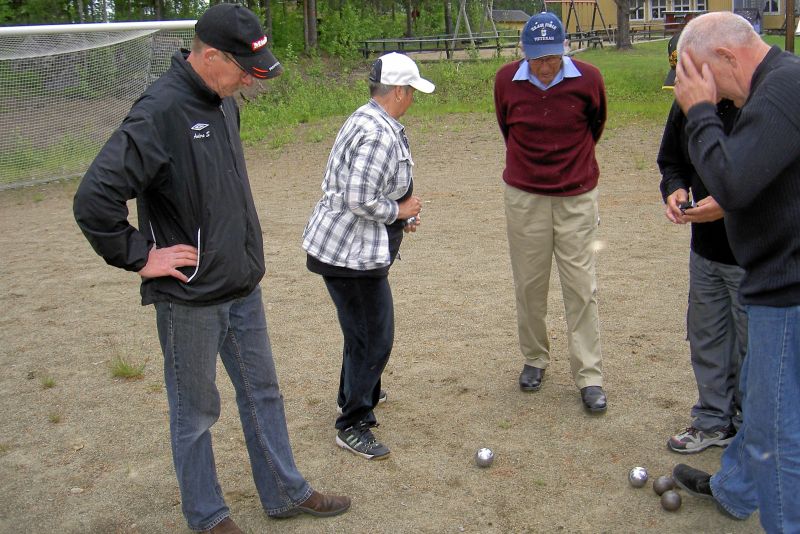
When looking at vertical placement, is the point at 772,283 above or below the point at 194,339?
above

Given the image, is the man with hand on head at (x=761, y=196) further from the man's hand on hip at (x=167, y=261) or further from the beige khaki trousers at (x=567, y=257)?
the man's hand on hip at (x=167, y=261)

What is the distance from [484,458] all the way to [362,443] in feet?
2.25

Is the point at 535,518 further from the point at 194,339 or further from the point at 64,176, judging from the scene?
the point at 64,176

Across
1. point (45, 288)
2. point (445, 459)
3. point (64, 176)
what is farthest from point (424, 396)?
point (64, 176)

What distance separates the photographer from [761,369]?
128 inches

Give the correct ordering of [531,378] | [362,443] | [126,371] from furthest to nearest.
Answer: [126,371] < [531,378] < [362,443]

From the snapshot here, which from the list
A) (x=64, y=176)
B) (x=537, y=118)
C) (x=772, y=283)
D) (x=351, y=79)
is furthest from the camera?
(x=351, y=79)

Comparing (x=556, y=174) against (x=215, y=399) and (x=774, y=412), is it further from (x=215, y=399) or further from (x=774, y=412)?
(x=215, y=399)

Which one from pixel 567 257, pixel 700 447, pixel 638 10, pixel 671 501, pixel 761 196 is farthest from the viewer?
pixel 638 10

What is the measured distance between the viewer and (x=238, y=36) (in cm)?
341

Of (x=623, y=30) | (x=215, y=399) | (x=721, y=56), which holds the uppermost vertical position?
(x=623, y=30)

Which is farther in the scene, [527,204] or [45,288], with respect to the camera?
[45,288]

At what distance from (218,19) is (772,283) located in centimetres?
231

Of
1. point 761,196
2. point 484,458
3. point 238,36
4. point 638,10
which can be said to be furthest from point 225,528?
point 638,10
